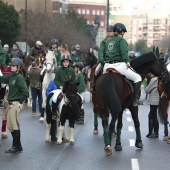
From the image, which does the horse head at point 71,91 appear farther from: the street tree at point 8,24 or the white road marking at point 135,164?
the street tree at point 8,24

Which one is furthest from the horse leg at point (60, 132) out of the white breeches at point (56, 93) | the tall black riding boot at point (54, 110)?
the white breeches at point (56, 93)

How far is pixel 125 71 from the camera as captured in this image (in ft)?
49.7

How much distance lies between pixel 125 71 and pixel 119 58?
294 millimetres

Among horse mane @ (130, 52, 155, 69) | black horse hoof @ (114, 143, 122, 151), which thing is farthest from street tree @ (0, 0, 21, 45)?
black horse hoof @ (114, 143, 122, 151)

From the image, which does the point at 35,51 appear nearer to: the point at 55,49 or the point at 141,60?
the point at 55,49

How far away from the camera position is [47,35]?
7975cm

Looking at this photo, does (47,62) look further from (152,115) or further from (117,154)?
(117,154)

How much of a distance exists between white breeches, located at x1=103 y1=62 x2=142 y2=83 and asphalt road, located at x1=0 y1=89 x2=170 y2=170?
1.41 metres

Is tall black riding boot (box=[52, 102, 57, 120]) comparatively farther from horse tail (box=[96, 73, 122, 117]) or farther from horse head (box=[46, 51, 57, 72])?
horse head (box=[46, 51, 57, 72])

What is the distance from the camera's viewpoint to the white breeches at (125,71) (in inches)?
594

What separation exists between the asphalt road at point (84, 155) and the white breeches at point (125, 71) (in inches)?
55.6

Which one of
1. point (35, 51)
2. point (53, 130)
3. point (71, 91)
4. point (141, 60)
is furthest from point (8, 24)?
A: point (141, 60)

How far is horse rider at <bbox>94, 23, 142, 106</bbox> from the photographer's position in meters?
15.1

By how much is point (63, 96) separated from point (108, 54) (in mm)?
1536
